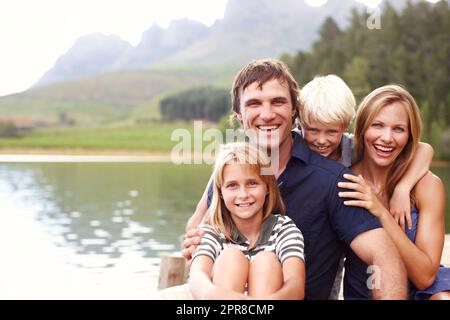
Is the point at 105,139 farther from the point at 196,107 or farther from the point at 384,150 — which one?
the point at 384,150

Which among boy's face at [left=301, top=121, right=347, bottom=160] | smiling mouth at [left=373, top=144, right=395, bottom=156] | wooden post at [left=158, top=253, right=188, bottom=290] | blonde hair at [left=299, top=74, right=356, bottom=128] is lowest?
wooden post at [left=158, top=253, right=188, bottom=290]

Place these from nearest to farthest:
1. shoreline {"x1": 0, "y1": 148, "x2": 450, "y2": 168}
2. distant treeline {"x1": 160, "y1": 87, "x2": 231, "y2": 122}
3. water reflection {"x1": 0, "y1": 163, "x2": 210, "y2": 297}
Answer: water reflection {"x1": 0, "y1": 163, "x2": 210, "y2": 297}
shoreline {"x1": 0, "y1": 148, "x2": 450, "y2": 168}
distant treeline {"x1": 160, "y1": 87, "x2": 231, "y2": 122}

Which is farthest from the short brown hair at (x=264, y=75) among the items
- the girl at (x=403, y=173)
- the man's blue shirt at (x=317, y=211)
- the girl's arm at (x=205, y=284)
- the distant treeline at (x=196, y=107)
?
the distant treeline at (x=196, y=107)

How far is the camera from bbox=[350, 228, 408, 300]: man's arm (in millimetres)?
3215

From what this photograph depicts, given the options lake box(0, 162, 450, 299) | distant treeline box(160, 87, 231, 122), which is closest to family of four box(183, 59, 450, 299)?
lake box(0, 162, 450, 299)

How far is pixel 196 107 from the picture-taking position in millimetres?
100438

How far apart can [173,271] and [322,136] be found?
3.32 metres

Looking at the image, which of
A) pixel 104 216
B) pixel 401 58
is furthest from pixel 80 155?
pixel 104 216

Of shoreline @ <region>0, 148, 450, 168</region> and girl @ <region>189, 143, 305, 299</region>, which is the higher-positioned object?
shoreline @ <region>0, 148, 450, 168</region>

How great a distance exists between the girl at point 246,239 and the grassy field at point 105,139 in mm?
67462

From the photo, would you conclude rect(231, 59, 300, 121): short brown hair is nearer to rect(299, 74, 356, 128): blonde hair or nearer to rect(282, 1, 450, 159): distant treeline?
rect(299, 74, 356, 128): blonde hair

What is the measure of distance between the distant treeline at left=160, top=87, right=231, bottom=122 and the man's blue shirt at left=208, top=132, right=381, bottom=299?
307 feet

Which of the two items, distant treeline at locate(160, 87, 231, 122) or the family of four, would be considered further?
distant treeline at locate(160, 87, 231, 122)

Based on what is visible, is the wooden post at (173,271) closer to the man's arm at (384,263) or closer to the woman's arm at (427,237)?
the woman's arm at (427,237)
